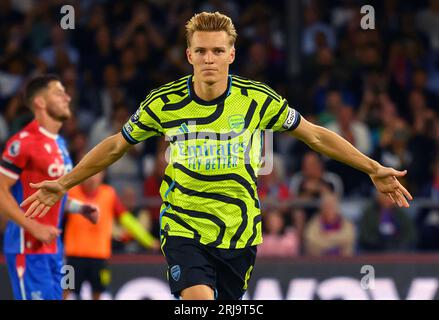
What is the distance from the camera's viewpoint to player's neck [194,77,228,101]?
7.14m

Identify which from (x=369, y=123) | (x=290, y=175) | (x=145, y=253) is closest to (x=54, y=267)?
(x=145, y=253)

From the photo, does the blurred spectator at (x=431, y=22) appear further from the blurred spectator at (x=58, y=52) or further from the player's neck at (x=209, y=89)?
the player's neck at (x=209, y=89)

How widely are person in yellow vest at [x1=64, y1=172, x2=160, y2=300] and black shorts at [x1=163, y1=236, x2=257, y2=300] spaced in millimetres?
4596

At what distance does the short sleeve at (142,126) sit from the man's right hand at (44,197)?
1.84 feet

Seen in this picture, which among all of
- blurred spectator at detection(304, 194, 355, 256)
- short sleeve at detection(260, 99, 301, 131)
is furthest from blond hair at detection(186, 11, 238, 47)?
blurred spectator at detection(304, 194, 355, 256)

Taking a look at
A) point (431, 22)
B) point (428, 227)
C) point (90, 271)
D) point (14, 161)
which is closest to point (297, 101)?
point (428, 227)

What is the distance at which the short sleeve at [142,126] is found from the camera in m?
7.19

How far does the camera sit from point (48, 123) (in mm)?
9328

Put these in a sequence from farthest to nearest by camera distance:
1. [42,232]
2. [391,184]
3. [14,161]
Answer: [14,161]
[42,232]
[391,184]

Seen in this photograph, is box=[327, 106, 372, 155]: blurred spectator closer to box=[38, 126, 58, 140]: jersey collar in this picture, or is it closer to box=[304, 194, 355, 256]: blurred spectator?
box=[304, 194, 355, 256]: blurred spectator

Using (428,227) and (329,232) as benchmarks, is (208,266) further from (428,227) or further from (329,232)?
(428,227)

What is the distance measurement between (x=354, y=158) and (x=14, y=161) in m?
3.07

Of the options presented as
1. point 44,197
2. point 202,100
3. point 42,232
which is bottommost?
point 42,232
